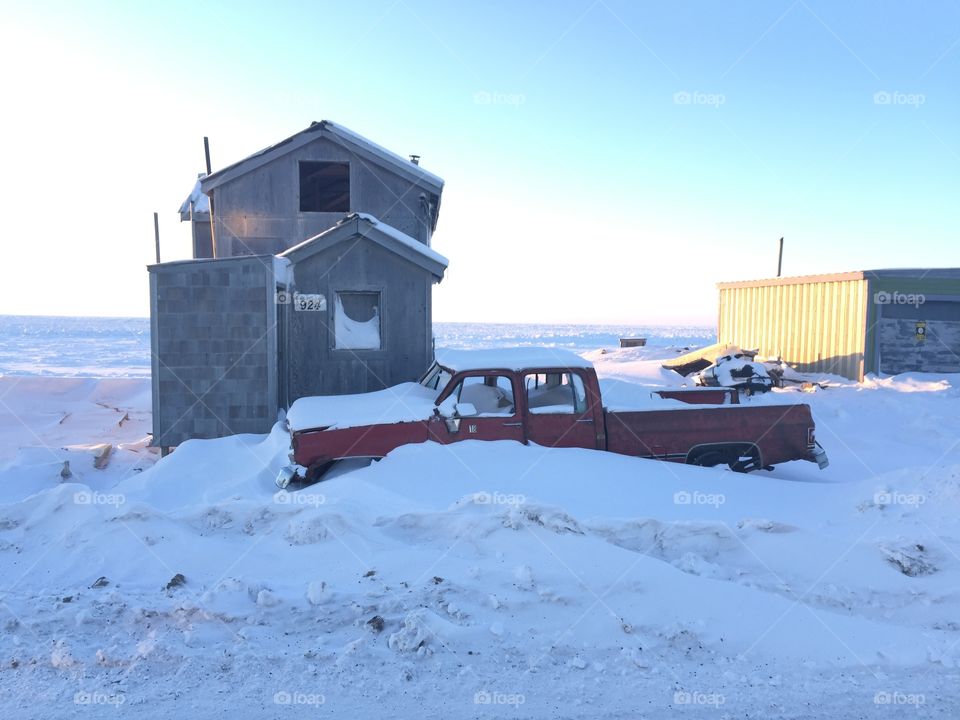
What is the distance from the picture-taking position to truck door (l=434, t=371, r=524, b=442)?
7000 mm

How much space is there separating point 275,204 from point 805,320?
15709mm

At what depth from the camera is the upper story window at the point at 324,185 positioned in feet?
49.8

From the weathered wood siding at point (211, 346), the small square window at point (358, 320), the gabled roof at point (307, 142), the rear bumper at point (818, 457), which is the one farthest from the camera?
the gabled roof at point (307, 142)

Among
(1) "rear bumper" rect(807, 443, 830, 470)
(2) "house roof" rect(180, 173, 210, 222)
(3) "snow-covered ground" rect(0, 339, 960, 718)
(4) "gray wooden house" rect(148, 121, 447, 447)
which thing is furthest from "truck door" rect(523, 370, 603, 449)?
(2) "house roof" rect(180, 173, 210, 222)

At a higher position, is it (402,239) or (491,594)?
(402,239)

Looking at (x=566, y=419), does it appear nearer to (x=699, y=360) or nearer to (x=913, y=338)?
(x=699, y=360)

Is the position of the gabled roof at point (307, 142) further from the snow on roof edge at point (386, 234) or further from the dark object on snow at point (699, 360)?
the dark object on snow at point (699, 360)

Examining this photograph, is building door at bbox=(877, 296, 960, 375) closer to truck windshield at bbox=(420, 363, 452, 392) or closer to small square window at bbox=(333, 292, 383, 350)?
small square window at bbox=(333, 292, 383, 350)

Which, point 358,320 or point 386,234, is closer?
point 386,234

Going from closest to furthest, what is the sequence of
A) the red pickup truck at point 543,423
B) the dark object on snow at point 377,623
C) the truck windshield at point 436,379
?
1. the dark object on snow at point 377,623
2. the red pickup truck at point 543,423
3. the truck windshield at point 436,379

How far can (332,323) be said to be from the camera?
11.6 metres

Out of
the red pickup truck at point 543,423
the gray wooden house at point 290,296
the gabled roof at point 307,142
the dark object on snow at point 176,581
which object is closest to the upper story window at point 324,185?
the gray wooden house at point 290,296

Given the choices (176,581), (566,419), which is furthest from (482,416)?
(176,581)

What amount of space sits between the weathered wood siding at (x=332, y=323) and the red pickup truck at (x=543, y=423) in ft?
12.6
